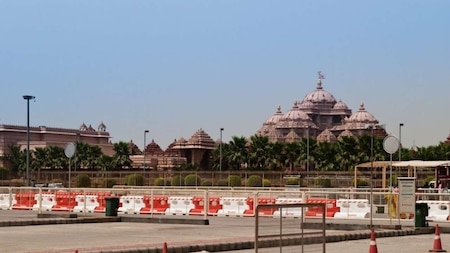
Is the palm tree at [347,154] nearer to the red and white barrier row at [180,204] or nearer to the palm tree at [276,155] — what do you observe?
the palm tree at [276,155]

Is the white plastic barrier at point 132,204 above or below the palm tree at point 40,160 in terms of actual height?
below

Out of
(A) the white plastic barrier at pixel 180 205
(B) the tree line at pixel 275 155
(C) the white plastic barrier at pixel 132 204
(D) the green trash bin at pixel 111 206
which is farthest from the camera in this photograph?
(B) the tree line at pixel 275 155

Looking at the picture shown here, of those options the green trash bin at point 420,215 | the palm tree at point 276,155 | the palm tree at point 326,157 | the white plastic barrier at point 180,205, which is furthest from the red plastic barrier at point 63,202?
the palm tree at point 276,155

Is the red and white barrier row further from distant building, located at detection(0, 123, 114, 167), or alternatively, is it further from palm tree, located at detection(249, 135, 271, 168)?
distant building, located at detection(0, 123, 114, 167)

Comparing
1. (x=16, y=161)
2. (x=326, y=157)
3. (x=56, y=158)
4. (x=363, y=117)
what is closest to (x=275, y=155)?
(x=326, y=157)

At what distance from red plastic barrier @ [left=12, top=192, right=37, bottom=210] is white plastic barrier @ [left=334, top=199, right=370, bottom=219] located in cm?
1575

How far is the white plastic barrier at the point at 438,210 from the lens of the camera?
31312 millimetres

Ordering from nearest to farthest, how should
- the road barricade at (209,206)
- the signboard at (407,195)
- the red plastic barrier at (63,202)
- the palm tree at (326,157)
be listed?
the signboard at (407,195)
the road barricade at (209,206)
the red plastic barrier at (63,202)
the palm tree at (326,157)

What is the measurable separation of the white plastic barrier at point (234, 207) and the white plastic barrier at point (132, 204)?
11.6 ft

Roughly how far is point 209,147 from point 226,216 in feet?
390

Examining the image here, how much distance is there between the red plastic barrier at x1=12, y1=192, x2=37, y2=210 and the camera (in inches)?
1626

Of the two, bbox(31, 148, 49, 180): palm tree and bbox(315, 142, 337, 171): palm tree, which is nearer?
bbox(315, 142, 337, 171): palm tree

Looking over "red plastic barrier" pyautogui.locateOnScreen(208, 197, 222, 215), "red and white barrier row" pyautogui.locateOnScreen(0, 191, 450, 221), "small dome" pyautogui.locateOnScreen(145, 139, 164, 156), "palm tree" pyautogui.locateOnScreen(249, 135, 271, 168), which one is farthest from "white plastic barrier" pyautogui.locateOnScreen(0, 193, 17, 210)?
"small dome" pyautogui.locateOnScreen(145, 139, 164, 156)

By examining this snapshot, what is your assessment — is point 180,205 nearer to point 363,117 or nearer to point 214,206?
point 214,206
